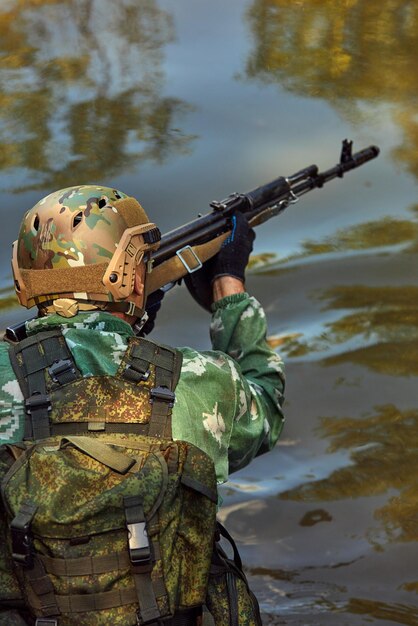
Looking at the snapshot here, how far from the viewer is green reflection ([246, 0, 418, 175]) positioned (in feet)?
26.0

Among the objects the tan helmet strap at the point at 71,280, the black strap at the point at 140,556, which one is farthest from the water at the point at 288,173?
the tan helmet strap at the point at 71,280

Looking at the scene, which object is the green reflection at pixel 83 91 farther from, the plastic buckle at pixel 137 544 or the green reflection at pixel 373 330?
the plastic buckle at pixel 137 544

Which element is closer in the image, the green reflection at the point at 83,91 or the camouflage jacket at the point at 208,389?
the camouflage jacket at the point at 208,389

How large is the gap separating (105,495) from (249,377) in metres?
0.72

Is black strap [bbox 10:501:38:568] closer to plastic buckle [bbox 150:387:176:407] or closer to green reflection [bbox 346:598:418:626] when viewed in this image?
plastic buckle [bbox 150:387:176:407]

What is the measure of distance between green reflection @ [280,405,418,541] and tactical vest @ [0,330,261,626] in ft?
6.78

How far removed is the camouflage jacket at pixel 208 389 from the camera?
2.58m

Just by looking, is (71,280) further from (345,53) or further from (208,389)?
(345,53)

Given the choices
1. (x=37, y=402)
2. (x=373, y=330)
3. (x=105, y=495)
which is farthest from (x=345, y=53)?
(x=105, y=495)

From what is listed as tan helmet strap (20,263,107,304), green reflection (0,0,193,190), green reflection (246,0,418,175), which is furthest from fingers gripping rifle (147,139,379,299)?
green reflection (246,0,418,175)

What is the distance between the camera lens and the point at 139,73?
7.96m

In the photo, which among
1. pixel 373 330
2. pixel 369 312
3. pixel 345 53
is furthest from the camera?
pixel 345 53

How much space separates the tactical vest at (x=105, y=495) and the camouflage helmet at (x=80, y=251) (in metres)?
0.18

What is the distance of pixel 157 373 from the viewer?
8.61ft
